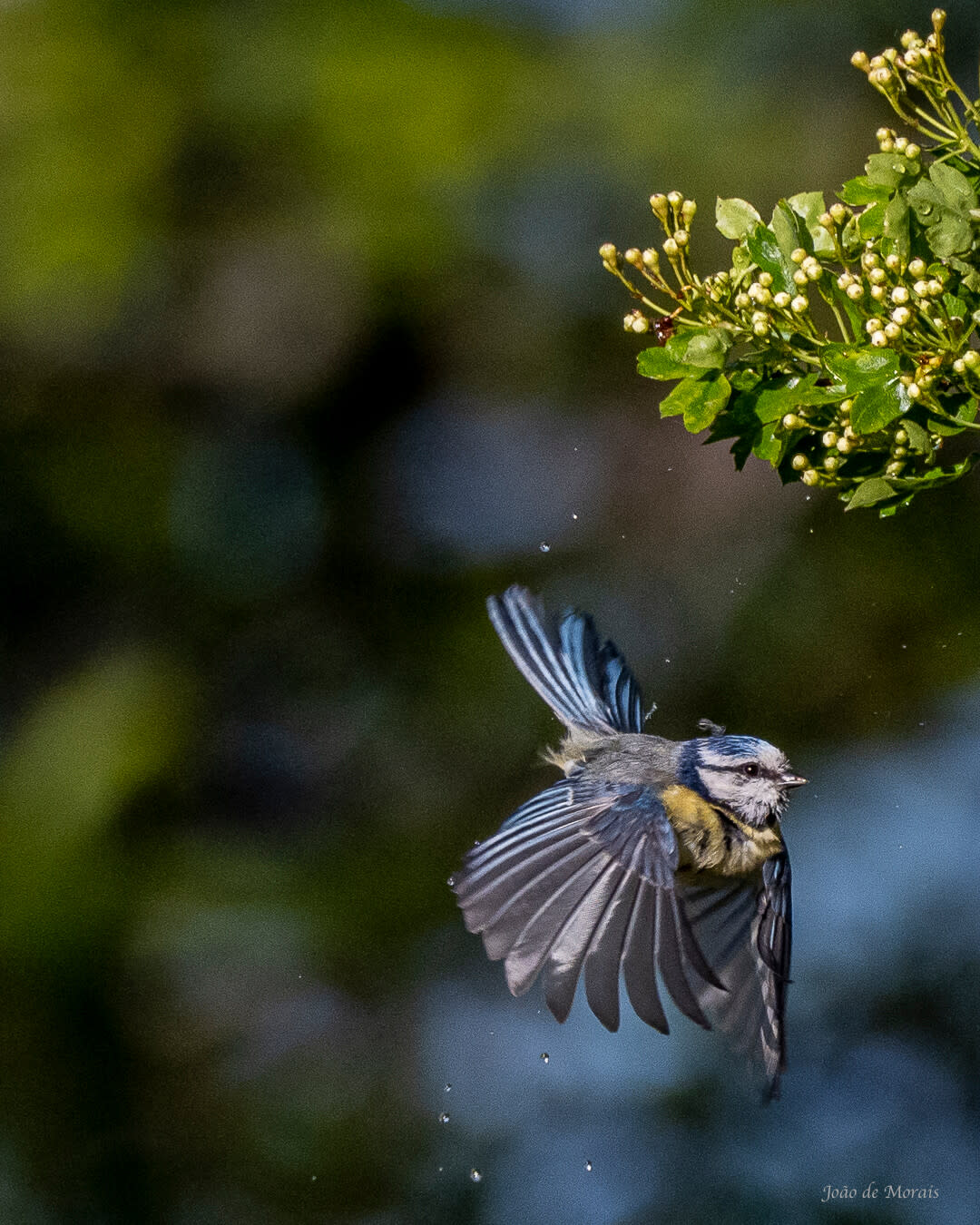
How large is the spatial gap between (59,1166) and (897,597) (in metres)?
2.73

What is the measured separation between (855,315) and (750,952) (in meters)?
1.00

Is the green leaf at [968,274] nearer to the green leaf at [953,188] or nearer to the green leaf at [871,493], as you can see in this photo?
the green leaf at [953,188]

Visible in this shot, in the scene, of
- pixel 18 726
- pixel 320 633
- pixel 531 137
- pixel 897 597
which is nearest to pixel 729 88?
pixel 531 137

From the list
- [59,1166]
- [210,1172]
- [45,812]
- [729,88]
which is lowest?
[210,1172]

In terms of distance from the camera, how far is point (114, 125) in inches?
151

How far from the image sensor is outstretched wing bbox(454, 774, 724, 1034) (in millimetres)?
1620

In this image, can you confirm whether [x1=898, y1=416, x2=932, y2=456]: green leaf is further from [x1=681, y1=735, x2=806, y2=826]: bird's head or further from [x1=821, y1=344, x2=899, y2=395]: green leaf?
[x1=681, y1=735, x2=806, y2=826]: bird's head

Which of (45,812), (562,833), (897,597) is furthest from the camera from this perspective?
(897,597)

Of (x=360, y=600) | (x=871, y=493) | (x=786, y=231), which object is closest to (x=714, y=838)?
(x=871, y=493)

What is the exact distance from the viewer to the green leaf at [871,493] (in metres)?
1.46

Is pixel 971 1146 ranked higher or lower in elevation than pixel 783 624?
lower

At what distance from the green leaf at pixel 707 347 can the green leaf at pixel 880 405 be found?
0.14 metres

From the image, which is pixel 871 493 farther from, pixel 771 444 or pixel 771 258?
pixel 771 258

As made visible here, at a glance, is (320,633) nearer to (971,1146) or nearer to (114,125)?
(114,125)
